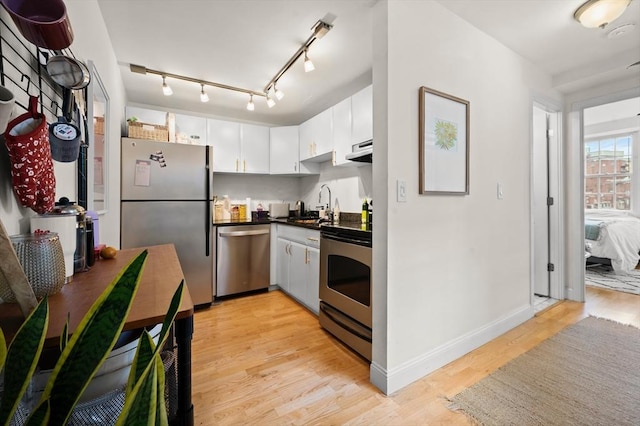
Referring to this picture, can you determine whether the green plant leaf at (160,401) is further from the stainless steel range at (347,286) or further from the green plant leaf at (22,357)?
the stainless steel range at (347,286)

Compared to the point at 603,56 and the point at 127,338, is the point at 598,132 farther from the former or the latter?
the point at 127,338

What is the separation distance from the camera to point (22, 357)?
40 cm

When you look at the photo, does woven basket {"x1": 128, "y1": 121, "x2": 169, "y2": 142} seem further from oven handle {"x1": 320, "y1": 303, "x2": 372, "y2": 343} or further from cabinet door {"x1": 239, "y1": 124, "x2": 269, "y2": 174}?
oven handle {"x1": 320, "y1": 303, "x2": 372, "y2": 343}

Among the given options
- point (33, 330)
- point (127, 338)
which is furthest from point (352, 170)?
point (33, 330)

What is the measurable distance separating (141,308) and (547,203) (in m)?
3.71

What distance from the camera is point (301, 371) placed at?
1749mm

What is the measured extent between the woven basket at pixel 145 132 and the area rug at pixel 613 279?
533cm

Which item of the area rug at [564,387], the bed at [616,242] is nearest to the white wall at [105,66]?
the area rug at [564,387]

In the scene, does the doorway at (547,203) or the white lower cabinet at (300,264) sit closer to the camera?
the white lower cabinet at (300,264)

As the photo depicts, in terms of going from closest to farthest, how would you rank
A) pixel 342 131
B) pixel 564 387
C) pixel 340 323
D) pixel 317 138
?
1. pixel 564 387
2. pixel 340 323
3. pixel 342 131
4. pixel 317 138

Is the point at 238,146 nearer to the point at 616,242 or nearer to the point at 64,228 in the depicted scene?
the point at 64,228

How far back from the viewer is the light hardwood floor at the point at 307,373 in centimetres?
139

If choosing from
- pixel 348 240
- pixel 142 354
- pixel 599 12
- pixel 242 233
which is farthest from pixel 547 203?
pixel 142 354

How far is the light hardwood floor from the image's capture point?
54.7 inches
